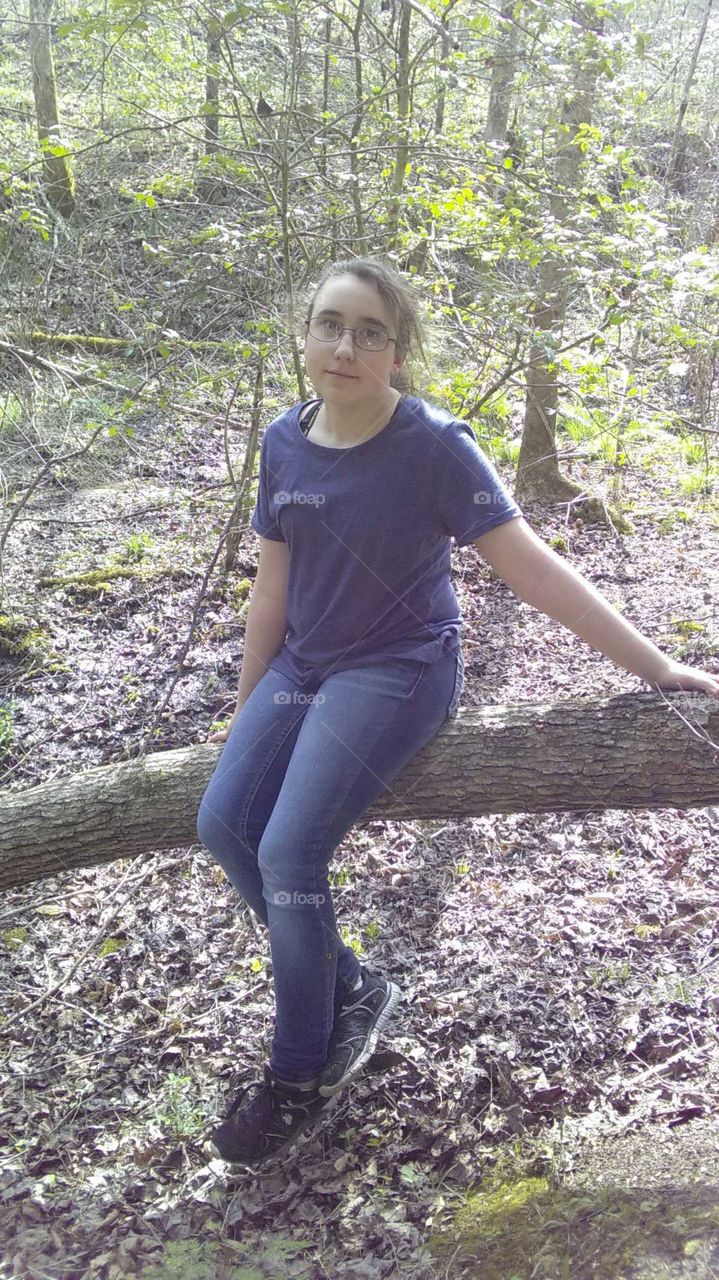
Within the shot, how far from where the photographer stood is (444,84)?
421cm

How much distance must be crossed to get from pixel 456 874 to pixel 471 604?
75.4 inches

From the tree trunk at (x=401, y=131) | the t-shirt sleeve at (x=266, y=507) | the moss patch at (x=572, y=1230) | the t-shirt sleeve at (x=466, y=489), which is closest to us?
the moss patch at (x=572, y=1230)

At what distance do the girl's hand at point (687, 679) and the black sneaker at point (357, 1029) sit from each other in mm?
1127

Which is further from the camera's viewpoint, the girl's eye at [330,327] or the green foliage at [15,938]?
the green foliage at [15,938]

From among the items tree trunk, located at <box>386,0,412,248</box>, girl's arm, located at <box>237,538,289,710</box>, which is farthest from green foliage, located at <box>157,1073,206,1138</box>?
tree trunk, located at <box>386,0,412,248</box>

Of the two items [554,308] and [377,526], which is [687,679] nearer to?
[377,526]

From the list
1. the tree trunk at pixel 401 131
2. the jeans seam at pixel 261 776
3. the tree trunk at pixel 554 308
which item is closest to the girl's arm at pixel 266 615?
the jeans seam at pixel 261 776

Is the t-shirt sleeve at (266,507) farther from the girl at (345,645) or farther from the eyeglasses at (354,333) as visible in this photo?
the eyeglasses at (354,333)

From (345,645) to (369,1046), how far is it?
3.44ft

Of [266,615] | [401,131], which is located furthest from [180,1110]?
[401,131]

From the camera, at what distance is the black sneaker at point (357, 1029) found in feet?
7.16

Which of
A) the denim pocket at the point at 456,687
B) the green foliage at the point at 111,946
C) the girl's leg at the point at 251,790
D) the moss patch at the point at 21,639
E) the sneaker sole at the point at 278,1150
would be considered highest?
the denim pocket at the point at 456,687

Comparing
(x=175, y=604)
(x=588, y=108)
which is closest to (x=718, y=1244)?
(x=175, y=604)

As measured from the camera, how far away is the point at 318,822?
2059 mm
